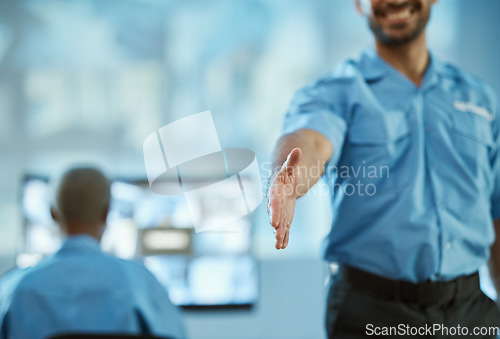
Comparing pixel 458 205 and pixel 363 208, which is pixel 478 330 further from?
pixel 363 208

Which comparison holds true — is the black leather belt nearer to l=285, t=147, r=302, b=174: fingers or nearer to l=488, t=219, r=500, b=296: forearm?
l=488, t=219, r=500, b=296: forearm

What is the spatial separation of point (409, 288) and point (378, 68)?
538 millimetres

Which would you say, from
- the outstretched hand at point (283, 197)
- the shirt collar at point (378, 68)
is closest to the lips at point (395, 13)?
the shirt collar at point (378, 68)

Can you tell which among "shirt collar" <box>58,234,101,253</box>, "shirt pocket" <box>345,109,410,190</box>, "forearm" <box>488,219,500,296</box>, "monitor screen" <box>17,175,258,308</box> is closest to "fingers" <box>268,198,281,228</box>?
"shirt pocket" <box>345,109,410,190</box>

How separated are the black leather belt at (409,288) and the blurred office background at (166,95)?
6.48 feet

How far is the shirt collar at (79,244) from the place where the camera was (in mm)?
1361

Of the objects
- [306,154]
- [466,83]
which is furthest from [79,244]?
[466,83]

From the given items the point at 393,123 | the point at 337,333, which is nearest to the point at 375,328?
the point at 337,333

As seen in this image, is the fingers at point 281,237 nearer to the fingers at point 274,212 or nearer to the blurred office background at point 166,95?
the fingers at point 274,212

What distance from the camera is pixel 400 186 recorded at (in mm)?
1214

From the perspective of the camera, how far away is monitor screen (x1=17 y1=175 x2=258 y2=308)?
9.23 ft

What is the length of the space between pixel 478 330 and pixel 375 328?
10.1 inches

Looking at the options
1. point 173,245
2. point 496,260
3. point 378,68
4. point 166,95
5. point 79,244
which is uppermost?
point 378,68

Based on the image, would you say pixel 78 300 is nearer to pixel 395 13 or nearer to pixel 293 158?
pixel 293 158
